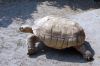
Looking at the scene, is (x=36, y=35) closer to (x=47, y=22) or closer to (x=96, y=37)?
(x=47, y=22)

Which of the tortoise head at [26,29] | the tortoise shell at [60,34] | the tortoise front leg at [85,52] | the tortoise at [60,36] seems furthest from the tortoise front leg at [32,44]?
the tortoise front leg at [85,52]

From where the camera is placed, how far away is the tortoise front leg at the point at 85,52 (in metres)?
4.61

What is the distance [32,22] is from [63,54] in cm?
177

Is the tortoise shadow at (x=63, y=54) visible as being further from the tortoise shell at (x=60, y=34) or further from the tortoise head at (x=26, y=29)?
the tortoise head at (x=26, y=29)

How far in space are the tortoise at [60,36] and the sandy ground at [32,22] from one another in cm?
16

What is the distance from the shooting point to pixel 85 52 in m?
4.64

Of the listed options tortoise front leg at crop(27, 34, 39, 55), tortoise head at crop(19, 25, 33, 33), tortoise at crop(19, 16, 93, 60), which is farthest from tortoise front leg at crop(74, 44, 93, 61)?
tortoise head at crop(19, 25, 33, 33)

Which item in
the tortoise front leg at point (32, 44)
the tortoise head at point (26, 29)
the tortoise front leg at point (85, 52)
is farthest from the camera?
the tortoise head at point (26, 29)

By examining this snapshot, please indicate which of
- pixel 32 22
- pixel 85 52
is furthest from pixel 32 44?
pixel 32 22

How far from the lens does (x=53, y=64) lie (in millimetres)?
4566

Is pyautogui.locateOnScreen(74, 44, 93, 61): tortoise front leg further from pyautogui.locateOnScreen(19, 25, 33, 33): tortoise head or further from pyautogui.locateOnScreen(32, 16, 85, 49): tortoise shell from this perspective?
pyautogui.locateOnScreen(19, 25, 33, 33): tortoise head

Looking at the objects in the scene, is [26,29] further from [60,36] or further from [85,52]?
[85,52]

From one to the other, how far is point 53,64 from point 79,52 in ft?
1.86

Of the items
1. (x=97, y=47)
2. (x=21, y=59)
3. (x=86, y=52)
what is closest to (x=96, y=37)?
(x=97, y=47)
